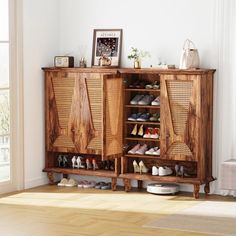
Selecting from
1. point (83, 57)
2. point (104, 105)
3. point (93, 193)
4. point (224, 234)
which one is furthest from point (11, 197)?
point (224, 234)

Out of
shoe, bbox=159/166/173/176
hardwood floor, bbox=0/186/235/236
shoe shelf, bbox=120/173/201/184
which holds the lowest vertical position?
hardwood floor, bbox=0/186/235/236

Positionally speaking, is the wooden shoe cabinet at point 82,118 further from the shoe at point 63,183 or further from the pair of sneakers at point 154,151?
the pair of sneakers at point 154,151

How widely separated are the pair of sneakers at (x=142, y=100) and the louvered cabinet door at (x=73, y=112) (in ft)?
1.29

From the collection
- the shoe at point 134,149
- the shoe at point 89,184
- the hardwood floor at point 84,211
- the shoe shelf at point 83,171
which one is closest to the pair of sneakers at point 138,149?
the shoe at point 134,149

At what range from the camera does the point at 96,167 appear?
771cm

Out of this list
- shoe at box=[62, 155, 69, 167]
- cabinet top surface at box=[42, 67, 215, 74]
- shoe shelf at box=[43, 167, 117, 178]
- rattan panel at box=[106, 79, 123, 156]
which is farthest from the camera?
shoe at box=[62, 155, 69, 167]

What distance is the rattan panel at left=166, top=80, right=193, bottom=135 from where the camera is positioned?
7.00m

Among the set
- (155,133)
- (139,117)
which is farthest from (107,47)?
(155,133)

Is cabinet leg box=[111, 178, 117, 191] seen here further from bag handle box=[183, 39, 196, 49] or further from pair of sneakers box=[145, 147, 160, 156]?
bag handle box=[183, 39, 196, 49]

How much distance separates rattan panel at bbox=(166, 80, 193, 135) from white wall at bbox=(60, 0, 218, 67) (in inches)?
16.8

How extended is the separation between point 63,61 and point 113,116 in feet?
3.39

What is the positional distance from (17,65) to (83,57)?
880 millimetres

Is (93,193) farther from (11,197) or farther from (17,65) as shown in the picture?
(17,65)

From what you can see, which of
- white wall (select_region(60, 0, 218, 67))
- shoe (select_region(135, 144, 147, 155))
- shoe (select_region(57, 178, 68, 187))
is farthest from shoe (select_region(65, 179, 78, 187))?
white wall (select_region(60, 0, 218, 67))
